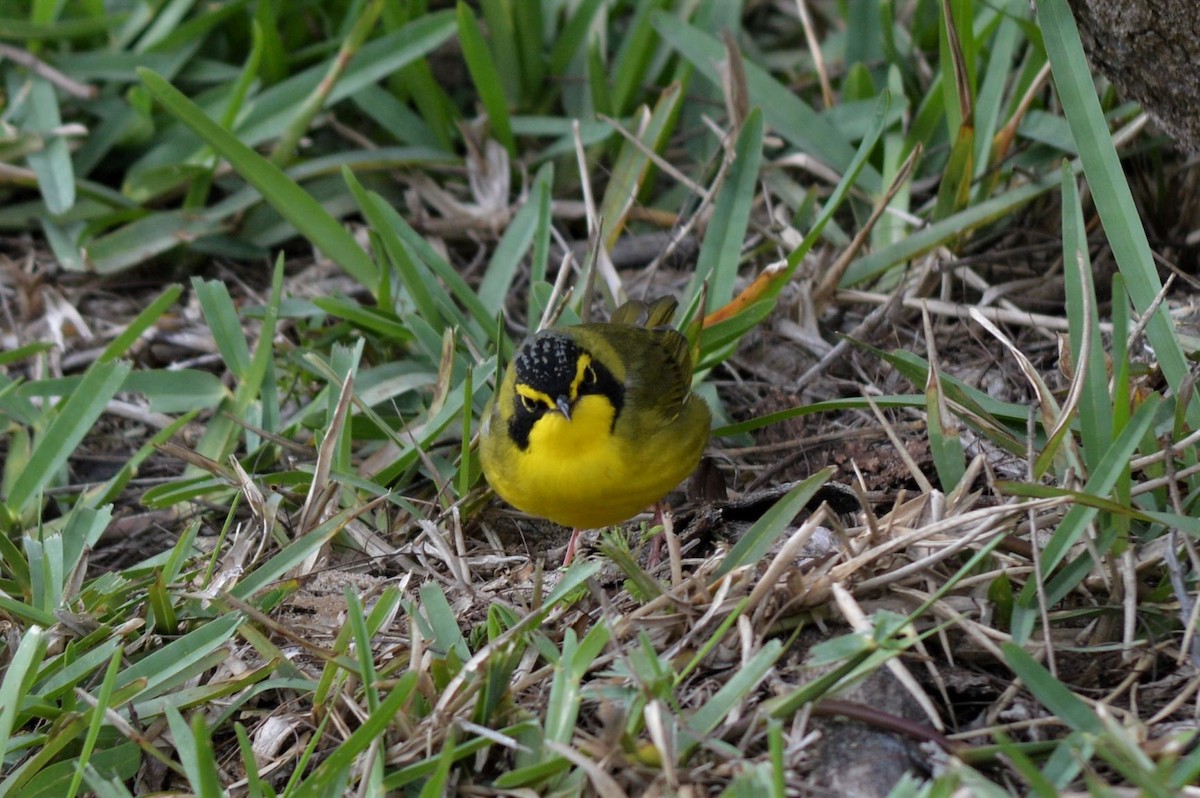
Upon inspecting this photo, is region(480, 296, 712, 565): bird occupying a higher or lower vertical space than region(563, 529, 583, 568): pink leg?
higher

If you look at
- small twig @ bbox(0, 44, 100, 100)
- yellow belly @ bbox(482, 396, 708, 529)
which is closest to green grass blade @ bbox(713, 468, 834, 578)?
yellow belly @ bbox(482, 396, 708, 529)

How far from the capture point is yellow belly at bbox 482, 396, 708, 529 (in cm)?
341

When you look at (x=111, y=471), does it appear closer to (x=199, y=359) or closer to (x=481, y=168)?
(x=199, y=359)

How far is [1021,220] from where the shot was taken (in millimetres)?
4527

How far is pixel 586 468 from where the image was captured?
343 centimetres

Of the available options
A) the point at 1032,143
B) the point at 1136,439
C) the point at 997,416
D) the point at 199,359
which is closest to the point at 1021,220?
the point at 1032,143

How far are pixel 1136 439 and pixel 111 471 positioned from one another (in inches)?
127

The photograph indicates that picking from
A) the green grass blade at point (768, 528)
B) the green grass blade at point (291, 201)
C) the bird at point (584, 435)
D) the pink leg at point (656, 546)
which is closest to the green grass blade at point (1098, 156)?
the green grass blade at point (768, 528)

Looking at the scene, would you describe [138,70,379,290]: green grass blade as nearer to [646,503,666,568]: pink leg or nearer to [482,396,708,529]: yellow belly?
[482,396,708,529]: yellow belly

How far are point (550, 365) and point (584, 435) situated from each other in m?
0.22

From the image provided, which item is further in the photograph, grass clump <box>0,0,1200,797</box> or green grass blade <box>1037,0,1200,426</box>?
green grass blade <box>1037,0,1200,426</box>

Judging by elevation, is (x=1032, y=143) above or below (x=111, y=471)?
above

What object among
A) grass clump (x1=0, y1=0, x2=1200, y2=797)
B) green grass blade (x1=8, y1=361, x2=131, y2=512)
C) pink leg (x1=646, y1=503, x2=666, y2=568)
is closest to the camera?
grass clump (x1=0, y1=0, x2=1200, y2=797)

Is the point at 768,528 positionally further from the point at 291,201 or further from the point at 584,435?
the point at 291,201
